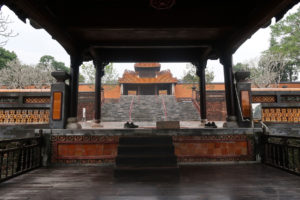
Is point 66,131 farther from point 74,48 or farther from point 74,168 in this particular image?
point 74,48

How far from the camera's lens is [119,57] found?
7.02 m

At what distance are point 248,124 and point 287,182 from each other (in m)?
2.07

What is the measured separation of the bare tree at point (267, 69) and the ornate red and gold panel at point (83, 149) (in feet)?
75.1

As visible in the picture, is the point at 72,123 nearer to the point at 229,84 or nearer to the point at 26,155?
the point at 26,155

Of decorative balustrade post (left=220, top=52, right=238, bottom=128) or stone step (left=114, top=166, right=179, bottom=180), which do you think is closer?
stone step (left=114, top=166, right=179, bottom=180)

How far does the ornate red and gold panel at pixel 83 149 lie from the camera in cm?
463

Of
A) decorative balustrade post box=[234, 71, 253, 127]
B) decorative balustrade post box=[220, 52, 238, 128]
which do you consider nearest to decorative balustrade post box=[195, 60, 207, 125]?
decorative balustrade post box=[220, 52, 238, 128]

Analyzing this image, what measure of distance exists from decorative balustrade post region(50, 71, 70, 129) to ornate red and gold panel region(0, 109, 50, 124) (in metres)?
0.66

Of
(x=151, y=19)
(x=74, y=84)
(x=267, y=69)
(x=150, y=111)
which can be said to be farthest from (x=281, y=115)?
(x=267, y=69)

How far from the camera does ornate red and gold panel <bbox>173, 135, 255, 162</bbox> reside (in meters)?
4.64

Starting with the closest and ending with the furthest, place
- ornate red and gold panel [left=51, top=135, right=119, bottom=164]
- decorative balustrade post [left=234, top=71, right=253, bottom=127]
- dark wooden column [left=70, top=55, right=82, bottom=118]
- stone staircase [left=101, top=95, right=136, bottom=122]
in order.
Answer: ornate red and gold panel [left=51, top=135, right=119, bottom=164] → decorative balustrade post [left=234, top=71, right=253, bottom=127] → dark wooden column [left=70, top=55, right=82, bottom=118] → stone staircase [left=101, top=95, right=136, bottom=122]

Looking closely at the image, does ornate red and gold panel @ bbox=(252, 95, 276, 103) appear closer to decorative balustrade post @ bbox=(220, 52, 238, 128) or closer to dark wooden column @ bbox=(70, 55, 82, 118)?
decorative balustrade post @ bbox=(220, 52, 238, 128)

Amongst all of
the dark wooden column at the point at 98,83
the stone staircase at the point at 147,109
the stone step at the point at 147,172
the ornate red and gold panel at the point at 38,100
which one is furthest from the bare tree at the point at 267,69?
the ornate red and gold panel at the point at 38,100

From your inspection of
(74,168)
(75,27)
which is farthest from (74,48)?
(74,168)
